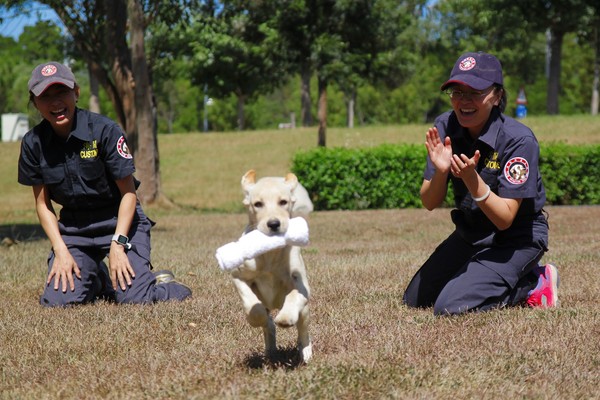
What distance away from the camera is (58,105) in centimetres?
609

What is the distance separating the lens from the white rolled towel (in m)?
3.56

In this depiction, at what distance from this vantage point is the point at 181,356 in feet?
14.1

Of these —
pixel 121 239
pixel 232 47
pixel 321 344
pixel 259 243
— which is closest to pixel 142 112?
pixel 121 239

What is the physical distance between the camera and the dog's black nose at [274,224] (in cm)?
353

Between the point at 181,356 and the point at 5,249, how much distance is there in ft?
25.0

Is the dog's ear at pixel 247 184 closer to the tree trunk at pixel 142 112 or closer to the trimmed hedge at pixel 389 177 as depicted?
the tree trunk at pixel 142 112

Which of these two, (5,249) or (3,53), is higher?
(3,53)

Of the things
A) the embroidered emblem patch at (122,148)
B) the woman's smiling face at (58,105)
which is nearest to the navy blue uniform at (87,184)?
the embroidered emblem patch at (122,148)

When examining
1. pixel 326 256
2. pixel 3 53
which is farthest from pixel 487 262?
pixel 3 53

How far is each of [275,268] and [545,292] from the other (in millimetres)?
2695

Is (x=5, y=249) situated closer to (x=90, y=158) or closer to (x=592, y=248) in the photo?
(x=90, y=158)

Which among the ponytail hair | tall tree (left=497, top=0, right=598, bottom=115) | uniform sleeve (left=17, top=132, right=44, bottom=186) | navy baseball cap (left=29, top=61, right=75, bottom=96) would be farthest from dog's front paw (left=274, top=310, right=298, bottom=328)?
tall tree (left=497, top=0, right=598, bottom=115)

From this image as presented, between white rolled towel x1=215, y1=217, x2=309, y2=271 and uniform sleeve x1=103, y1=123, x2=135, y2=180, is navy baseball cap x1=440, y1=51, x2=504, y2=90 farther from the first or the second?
uniform sleeve x1=103, y1=123, x2=135, y2=180

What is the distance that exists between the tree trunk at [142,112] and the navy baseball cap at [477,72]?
42.7ft
